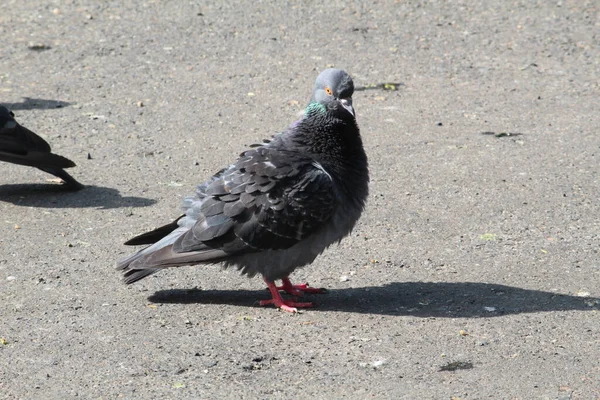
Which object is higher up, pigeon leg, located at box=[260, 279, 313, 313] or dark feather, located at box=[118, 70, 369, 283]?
dark feather, located at box=[118, 70, 369, 283]

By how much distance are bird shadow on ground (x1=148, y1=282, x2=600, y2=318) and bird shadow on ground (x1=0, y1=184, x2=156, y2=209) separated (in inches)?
60.6

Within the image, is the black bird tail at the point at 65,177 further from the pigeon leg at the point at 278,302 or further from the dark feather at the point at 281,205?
the pigeon leg at the point at 278,302

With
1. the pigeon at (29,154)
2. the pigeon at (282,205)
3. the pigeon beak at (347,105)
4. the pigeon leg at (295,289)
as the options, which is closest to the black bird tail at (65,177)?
the pigeon at (29,154)

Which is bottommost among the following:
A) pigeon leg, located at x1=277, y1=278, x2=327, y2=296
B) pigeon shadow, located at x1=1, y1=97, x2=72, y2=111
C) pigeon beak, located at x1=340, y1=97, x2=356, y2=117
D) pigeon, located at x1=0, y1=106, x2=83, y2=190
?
pigeon leg, located at x1=277, y1=278, x2=327, y2=296

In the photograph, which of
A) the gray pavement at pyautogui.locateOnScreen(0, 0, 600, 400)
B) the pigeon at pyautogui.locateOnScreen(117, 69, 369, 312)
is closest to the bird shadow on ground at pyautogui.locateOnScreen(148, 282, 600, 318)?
the gray pavement at pyautogui.locateOnScreen(0, 0, 600, 400)

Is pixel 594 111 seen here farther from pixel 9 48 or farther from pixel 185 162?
pixel 9 48

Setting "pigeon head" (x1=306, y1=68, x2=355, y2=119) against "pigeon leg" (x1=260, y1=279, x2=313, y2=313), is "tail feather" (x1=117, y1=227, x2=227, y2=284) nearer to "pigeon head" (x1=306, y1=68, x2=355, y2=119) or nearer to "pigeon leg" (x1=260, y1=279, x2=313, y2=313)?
"pigeon leg" (x1=260, y1=279, x2=313, y2=313)

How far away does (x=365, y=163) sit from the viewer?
5.58m

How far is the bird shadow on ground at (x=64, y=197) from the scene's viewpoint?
22.9 ft

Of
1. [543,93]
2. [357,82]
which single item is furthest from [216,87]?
[543,93]

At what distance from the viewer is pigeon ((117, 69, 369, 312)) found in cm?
528

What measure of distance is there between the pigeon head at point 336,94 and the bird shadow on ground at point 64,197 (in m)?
2.01

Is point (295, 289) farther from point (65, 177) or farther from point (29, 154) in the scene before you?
point (29, 154)

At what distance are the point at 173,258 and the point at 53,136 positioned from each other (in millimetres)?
3382
